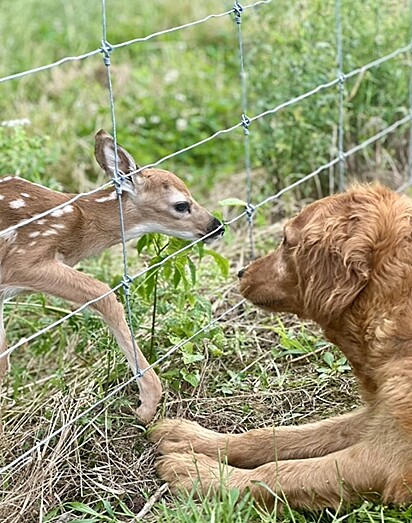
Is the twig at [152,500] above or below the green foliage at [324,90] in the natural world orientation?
below

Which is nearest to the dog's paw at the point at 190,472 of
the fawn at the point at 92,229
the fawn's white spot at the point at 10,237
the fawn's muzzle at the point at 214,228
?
the fawn at the point at 92,229

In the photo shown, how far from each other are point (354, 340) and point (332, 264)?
1.10ft

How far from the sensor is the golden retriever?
3654 mm

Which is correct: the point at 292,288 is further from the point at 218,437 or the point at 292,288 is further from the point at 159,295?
the point at 159,295

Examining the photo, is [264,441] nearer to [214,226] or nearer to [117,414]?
[117,414]

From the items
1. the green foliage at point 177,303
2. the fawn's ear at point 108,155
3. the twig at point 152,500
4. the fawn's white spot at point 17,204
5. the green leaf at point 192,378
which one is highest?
the fawn's ear at point 108,155

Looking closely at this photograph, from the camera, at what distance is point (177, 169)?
7.61 m

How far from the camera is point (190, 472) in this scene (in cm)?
404

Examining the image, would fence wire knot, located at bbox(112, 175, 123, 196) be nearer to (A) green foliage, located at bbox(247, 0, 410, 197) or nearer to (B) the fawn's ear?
(B) the fawn's ear

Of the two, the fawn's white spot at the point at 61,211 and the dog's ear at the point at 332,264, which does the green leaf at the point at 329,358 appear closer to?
the dog's ear at the point at 332,264

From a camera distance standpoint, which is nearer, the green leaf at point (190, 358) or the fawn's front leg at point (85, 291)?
the fawn's front leg at point (85, 291)

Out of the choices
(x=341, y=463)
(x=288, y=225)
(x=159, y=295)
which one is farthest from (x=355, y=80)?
(x=341, y=463)

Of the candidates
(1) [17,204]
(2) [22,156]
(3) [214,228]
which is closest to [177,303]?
(3) [214,228]

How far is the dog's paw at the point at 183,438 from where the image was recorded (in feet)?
13.7
